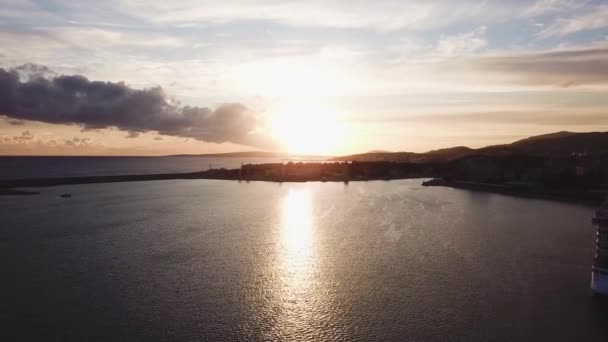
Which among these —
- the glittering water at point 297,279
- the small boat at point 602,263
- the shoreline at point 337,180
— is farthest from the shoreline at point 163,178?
the small boat at point 602,263

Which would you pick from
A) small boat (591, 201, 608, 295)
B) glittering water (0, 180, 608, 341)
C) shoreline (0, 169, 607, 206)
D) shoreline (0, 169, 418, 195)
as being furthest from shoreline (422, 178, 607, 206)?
small boat (591, 201, 608, 295)

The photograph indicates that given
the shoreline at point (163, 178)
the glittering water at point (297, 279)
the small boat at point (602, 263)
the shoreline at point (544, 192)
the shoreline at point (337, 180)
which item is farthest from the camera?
the shoreline at point (163, 178)

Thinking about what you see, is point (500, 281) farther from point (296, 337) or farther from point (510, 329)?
point (296, 337)

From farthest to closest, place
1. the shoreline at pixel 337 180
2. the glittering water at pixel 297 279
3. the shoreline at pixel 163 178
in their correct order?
the shoreline at pixel 163 178, the shoreline at pixel 337 180, the glittering water at pixel 297 279

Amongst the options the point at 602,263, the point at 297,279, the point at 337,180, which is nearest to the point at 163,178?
the point at 337,180

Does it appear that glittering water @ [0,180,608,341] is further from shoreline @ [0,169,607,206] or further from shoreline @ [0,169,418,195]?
shoreline @ [0,169,418,195]

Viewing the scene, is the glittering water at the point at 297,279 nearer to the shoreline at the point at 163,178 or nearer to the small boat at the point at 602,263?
the small boat at the point at 602,263

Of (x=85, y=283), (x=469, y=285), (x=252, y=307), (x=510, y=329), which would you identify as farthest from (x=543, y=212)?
(x=85, y=283)

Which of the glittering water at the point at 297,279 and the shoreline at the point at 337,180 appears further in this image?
the shoreline at the point at 337,180

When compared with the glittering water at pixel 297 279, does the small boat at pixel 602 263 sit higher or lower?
higher
